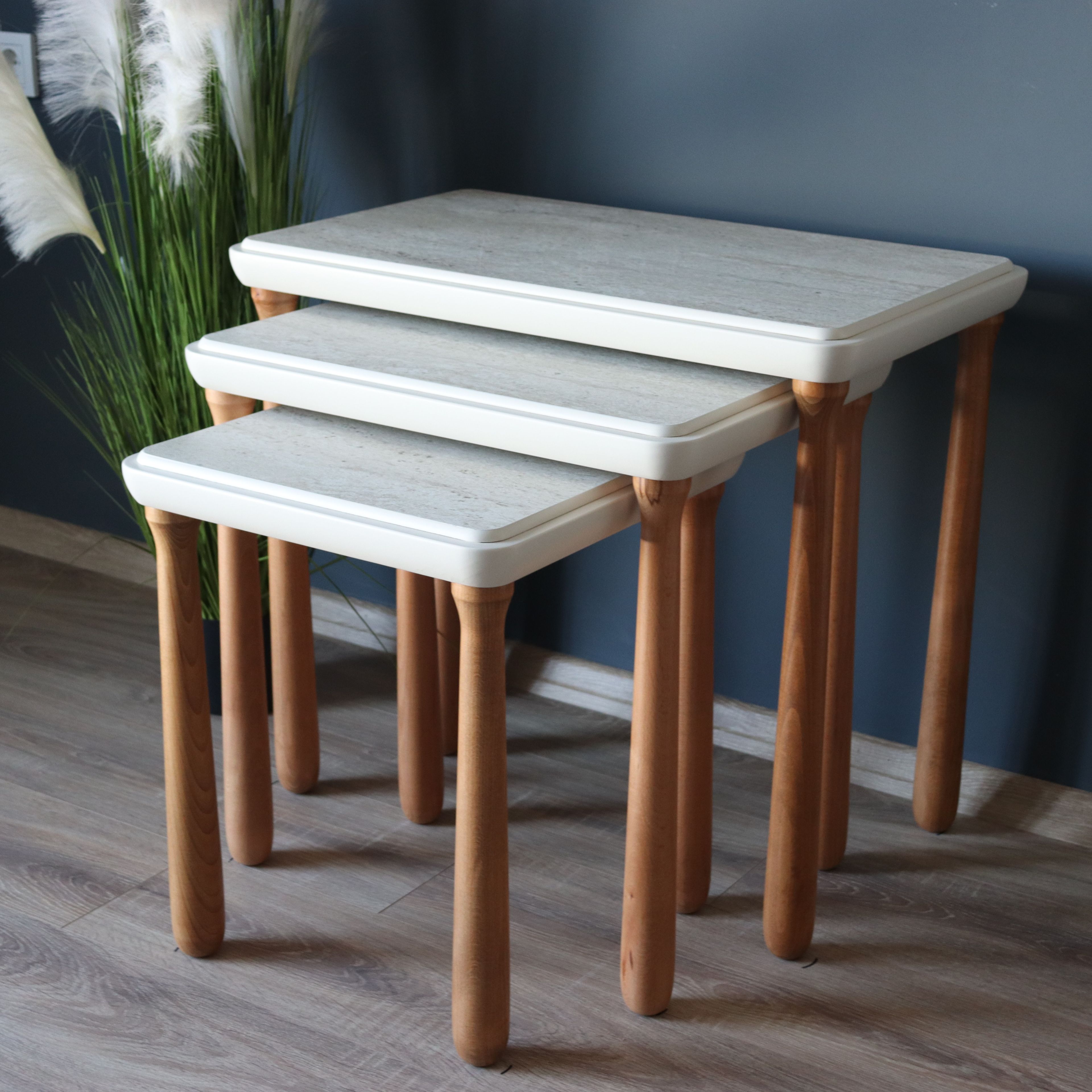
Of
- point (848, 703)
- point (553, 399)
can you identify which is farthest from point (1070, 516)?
point (553, 399)

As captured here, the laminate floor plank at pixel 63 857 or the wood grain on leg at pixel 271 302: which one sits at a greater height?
the wood grain on leg at pixel 271 302

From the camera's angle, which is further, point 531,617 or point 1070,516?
point 531,617

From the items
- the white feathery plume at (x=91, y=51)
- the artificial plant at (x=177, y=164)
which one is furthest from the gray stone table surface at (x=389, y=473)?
the white feathery plume at (x=91, y=51)

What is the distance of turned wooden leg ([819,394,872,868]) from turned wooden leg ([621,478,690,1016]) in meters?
0.24

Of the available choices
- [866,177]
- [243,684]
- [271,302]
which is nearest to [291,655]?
[243,684]

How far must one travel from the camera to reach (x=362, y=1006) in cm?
148

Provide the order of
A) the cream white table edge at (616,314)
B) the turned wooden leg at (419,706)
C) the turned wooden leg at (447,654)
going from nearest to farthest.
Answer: the cream white table edge at (616,314), the turned wooden leg at (419,706), the turned wooden leg at (447,654)

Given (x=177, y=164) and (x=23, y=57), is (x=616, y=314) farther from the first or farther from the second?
(x=23, y=57)

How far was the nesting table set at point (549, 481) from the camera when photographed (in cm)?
128

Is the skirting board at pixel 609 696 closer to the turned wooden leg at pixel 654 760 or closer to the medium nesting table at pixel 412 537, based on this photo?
the turned wooden leg at pixel 654 760

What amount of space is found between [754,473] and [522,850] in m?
0.60

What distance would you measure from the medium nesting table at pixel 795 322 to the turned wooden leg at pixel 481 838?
216 mm

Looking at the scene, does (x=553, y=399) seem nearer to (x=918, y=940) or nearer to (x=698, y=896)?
(x=698, y=896)

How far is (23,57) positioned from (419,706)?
1380mm
